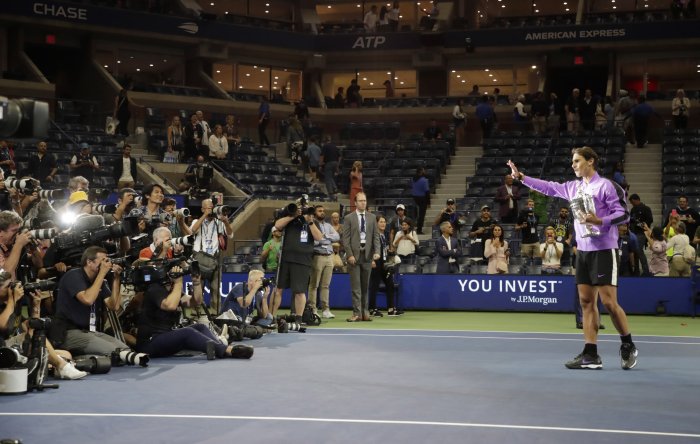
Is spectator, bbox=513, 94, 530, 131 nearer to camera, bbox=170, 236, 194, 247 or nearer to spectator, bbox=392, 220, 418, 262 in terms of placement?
spectator, bbox=392, 220, 418, 262

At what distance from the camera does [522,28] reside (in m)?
37.8

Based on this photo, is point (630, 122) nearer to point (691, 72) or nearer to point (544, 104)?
point (544, 104)

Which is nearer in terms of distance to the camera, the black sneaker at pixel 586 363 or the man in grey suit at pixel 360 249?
the black sneaker at pixel 586 363

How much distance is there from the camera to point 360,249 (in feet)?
56.2

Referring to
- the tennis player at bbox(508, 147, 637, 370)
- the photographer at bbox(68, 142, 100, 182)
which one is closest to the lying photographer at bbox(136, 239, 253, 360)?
the tennis player at bbox(508, 147, 637, 370)

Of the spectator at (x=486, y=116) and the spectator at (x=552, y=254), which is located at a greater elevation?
the spectator at (x=486, y=116)

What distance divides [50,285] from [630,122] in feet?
82.3

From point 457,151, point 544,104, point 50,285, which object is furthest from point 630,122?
point 50,285

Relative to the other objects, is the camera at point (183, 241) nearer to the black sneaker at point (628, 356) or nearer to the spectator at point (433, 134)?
the black sneaker at point (628, 356)

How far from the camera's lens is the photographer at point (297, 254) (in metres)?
15.7

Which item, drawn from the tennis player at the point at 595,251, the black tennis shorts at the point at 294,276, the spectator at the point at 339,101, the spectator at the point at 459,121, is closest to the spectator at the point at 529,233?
the black tennis shorts at the point at 294,276

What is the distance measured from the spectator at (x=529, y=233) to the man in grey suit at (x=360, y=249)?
18.2 feet

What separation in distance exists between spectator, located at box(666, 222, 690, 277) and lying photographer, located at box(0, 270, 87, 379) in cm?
1312

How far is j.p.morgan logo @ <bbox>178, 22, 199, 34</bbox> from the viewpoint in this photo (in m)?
36.5
